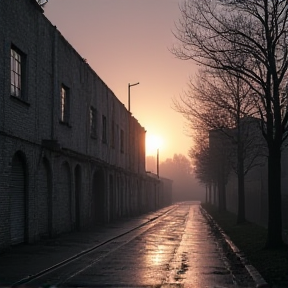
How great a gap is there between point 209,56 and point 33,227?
791 cm

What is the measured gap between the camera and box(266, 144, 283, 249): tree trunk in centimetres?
1393

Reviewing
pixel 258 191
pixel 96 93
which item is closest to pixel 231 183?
pixel 258 191

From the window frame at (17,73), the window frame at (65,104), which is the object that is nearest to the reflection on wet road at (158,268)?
the window frame at (17,73)

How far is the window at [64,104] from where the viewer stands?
21797 millimetres

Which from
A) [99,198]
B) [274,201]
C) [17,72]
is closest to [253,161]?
[99,198]

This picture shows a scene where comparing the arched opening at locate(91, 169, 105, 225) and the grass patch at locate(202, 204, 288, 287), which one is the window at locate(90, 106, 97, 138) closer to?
the arched opening at locate(91, 169, 105, 225)

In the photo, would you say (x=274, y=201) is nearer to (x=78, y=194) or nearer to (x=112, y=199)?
(x=78, y=194)

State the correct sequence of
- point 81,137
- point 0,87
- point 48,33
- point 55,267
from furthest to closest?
1. point 81,137
2. point 48,33
3. point 0,87
4. point 55,267

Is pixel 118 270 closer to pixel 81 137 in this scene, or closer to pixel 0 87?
pixel 0 87

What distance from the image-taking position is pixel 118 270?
11188mm

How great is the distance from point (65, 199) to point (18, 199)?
18.5ft

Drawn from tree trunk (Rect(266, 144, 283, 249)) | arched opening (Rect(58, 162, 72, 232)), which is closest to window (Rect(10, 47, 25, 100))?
arched opening (Rect(58, 162, 72, 232))

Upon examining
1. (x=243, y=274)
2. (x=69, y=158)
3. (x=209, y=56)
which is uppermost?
(x=209, y=56)

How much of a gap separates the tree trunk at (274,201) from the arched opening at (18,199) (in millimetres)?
7429
